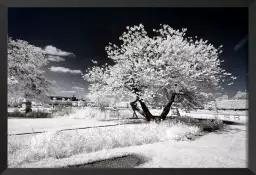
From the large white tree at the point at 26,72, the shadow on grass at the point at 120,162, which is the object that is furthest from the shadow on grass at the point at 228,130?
the large white tree at the point at 26,72

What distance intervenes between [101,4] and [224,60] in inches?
77.1

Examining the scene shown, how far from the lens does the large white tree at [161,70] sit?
3.44 m

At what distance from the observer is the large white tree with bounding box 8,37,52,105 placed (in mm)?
3285

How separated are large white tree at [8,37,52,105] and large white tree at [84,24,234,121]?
718 mm

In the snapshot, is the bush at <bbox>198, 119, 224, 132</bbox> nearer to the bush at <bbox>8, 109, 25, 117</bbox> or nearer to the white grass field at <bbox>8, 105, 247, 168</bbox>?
the white grass field at <bbox>8, 105, 247, 168</bbox>

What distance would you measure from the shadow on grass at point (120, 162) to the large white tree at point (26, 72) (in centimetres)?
121

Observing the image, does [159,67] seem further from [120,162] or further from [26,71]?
[26,71]

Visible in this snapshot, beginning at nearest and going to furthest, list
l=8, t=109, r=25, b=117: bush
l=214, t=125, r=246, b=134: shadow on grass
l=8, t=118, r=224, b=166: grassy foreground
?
l=8, t=118, r=224, b=166: grassy foreground < l=8, t=109, r=25, b=117: bush < l=214, t=125, r=246, b=134: shadow on grass

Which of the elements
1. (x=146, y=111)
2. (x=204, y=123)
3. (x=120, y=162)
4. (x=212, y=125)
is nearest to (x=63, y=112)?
(x=120, y=162)

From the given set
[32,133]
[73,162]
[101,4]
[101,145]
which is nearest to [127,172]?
[101,145]

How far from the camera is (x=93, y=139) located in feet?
10.8

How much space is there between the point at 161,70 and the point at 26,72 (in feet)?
6.60

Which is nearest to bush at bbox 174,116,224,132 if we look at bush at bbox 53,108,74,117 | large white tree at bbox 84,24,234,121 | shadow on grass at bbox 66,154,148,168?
large white tree at bbox 84,24,234,121

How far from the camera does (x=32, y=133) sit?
3258mm
